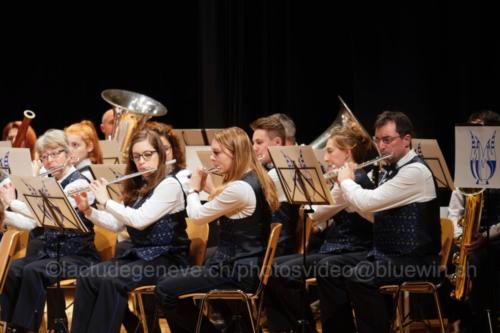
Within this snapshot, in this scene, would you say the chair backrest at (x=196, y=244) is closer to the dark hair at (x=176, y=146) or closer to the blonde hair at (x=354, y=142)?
the dark hair at (x=176, y=146)

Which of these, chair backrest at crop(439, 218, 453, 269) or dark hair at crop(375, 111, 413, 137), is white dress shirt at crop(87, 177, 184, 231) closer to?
dark hair at crop(375, 111, 413, 137)

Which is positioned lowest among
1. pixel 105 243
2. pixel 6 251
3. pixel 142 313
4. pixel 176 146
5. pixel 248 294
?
pixel 142 313

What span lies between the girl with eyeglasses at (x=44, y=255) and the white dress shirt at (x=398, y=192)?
164 centimetres

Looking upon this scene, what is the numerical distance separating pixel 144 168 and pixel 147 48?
4728mm

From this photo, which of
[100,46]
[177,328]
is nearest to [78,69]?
[100,46]

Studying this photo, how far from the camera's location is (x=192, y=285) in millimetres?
4789

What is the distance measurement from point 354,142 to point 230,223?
0.92 metres

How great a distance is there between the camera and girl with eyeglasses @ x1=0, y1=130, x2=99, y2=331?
5324 millimetres

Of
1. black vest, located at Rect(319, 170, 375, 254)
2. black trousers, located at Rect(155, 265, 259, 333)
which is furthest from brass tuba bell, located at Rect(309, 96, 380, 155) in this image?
black trousers, located at Rect(155, 265, 259, 333)

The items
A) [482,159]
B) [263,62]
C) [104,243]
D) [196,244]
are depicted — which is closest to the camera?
[482,159]

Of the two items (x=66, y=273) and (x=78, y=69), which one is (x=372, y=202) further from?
(x=78, y=69)

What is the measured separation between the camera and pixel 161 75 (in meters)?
9.65

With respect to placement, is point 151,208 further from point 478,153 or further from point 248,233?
point 478,153

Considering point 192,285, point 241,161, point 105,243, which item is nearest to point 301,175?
point 241,161
